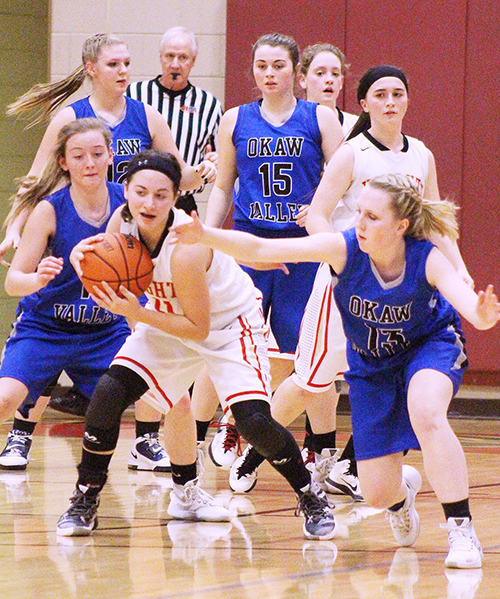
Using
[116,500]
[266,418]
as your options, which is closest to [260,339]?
[266,418]

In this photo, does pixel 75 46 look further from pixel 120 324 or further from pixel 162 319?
pixel 162 319

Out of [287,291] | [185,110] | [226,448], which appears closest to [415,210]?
[287,291]

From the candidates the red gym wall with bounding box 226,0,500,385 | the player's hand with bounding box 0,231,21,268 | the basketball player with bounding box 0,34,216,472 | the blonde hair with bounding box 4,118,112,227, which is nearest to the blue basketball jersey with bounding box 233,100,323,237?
the basketball player with bounding box 0,34,216,472

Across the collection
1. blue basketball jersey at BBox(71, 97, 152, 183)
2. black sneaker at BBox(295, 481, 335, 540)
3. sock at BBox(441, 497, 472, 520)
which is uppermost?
blue basketball jersey at BBox(71, 97, 152, 183)

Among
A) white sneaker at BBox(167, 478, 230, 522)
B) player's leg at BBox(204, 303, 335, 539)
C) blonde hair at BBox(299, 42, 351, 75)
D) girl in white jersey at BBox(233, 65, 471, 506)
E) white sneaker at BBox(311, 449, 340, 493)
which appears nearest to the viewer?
player's leg at BBox(204, 303, 335, 539)

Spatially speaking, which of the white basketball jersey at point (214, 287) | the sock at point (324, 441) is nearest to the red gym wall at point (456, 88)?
the sock at point (324, 441)

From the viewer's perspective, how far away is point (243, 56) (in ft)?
24.1

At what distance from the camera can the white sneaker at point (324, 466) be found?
4410mm

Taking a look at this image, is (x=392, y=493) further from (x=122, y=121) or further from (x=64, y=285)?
(x=122, y=121)

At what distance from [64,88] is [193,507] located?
2430 mm

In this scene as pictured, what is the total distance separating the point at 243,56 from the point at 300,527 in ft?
14.7

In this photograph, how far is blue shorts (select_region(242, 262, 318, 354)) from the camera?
15.0 ft

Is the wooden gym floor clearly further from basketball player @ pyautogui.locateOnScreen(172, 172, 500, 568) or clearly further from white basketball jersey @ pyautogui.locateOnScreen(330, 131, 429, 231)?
white basketball jersey @ pyautogui.locateOnScreen(330, 131, 429, 231)

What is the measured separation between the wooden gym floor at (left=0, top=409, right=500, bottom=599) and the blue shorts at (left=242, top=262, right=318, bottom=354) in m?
0.70
